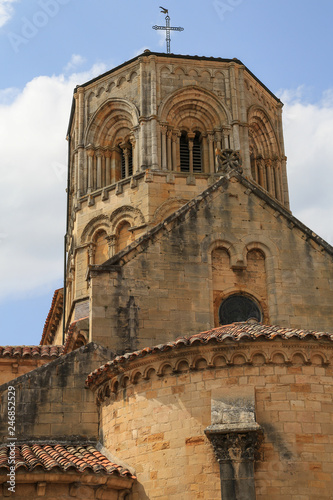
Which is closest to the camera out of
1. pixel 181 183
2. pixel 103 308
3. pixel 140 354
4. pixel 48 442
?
pixel 140 354

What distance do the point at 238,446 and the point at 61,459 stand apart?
326 cm

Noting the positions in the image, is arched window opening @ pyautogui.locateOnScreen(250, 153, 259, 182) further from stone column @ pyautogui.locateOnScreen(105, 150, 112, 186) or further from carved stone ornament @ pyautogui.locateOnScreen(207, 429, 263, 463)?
→ carved stone ornament @ pyautogui.locateOnScreen(207, 429, 263, 463)

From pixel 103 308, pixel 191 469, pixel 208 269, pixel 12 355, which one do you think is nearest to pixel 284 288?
pixel 208 269

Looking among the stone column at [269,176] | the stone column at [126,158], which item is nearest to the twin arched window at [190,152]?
the stone column at [126,158]

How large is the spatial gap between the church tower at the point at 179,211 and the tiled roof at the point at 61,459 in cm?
270

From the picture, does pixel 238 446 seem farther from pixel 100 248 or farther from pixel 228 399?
pixel 100 248

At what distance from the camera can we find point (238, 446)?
14891 millimetres

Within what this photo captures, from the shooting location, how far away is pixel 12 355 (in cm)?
2350

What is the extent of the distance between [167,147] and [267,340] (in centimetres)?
1630

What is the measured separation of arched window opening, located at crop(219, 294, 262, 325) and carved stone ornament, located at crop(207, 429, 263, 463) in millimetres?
5125

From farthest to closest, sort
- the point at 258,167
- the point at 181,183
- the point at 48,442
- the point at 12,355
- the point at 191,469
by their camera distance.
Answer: the point at 258,167
the point at 181,183
the point at 12,355
the point at 48,442
the point at 191,469

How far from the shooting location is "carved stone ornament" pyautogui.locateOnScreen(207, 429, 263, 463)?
48.8 ft

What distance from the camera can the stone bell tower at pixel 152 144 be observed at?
29984 millimetres

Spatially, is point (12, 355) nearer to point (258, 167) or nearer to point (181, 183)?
point (181, 183)
